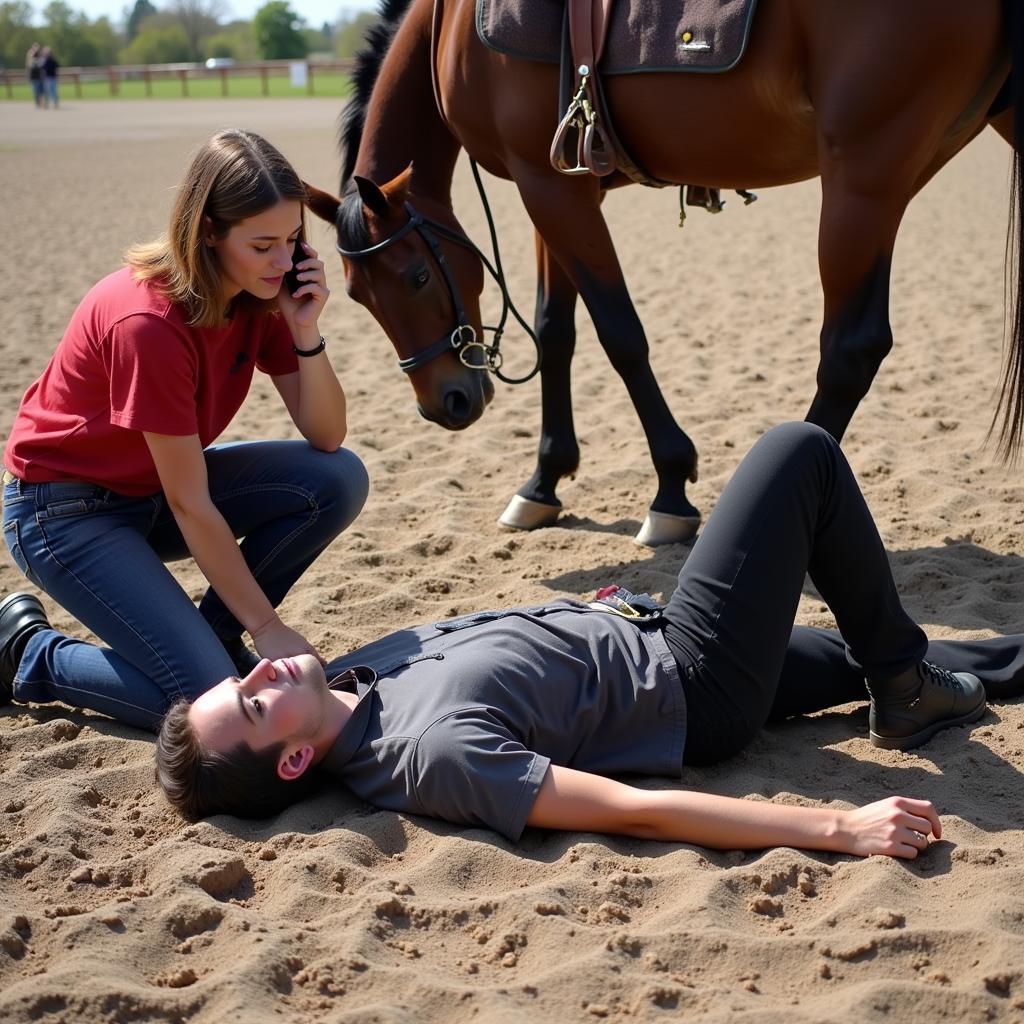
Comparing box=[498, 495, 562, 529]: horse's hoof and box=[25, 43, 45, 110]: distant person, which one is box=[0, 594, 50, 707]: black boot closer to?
→ box=[498, 495, 562, 529]: horse's hoof

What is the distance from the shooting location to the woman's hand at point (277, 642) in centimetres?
278

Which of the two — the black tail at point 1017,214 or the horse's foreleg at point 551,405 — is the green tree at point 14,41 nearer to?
the horse's foreleg at point 551,405

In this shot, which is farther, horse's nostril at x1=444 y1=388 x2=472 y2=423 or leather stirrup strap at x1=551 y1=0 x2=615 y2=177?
horse's nostril at x1=444 y1=388 x2=472 y2=423

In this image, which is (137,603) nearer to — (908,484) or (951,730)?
(951,730)

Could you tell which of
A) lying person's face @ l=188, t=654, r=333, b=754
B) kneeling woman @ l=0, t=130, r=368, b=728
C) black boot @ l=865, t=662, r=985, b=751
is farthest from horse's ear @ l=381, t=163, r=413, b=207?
black boot @ l=865, t=662, r=985, b=751

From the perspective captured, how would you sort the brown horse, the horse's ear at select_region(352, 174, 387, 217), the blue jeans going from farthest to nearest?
the horse's ear at select_region(352, 174, 387, 217)
the brown horse
the blue jeans

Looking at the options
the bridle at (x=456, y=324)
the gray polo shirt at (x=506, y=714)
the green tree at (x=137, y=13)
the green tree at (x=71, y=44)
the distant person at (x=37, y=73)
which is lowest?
the gray polo shirt at (x=506, y=714)

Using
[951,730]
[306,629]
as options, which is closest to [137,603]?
[306,629]

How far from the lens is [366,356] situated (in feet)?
22.7

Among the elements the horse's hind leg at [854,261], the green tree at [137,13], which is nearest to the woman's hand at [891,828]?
the horse's hind leg at [854,261]

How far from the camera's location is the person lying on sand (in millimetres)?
2344

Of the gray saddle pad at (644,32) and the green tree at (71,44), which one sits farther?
the green tree at (71,44)

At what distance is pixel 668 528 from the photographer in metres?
4.18

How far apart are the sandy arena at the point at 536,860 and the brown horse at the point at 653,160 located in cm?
43
